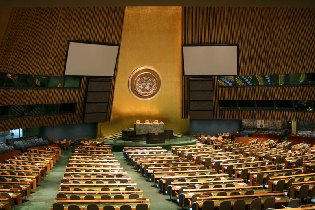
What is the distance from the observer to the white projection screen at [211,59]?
111ft

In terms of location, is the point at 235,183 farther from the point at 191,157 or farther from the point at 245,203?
the point at 191,157

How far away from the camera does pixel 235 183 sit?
15.8m

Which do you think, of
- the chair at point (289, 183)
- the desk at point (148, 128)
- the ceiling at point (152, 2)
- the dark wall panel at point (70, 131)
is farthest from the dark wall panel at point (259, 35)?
the ceiling at point (152, 2)

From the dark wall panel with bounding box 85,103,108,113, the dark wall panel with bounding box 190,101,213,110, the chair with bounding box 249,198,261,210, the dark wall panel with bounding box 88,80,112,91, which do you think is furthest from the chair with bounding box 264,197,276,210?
the dark wall panel with bounding box 190,101,213,110

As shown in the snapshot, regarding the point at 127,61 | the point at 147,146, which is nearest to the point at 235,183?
the point at 147,146

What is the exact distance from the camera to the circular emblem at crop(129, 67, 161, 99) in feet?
118

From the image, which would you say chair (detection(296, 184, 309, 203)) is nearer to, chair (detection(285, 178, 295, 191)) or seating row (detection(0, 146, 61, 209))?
chair (detection(285, 178, 295, 191))

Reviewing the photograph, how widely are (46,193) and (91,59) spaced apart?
15795 millimetres

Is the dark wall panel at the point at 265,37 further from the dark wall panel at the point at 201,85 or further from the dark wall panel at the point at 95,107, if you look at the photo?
the dark wall panel at the point at 95,107

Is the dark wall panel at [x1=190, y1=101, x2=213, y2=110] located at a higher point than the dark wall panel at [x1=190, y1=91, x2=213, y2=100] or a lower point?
lower

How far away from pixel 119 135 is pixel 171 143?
518 cm

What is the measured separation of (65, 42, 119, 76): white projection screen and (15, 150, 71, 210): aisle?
887 centimetres

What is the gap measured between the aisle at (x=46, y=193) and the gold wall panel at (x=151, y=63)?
1156 centimetres

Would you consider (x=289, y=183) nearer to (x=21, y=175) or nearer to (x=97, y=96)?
(x=21, y=175)
